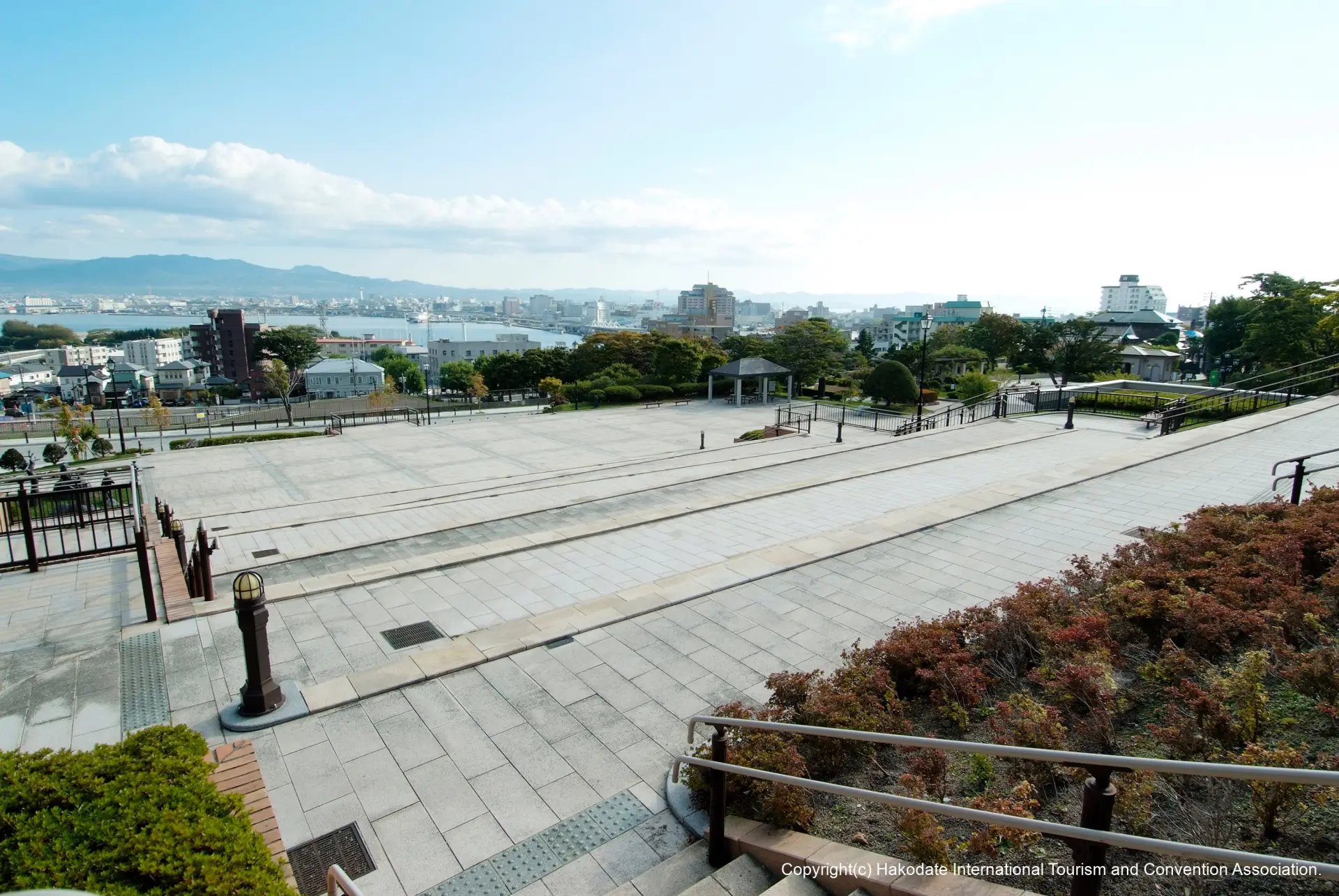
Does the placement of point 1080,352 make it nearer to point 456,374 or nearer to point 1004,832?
point 1004,832

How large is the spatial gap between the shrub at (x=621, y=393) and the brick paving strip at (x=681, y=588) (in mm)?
33055

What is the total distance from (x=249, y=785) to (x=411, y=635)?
3.02 metres

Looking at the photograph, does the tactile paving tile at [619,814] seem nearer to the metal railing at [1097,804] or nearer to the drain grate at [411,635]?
the metal railing at [1097,804]

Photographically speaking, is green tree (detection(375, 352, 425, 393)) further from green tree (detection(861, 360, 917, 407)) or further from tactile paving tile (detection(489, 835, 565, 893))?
tactile paving tile (detection(489, 835, 565, 893))

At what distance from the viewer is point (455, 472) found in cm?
2236

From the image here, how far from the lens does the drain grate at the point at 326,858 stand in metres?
3.90

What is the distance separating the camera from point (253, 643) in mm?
5438

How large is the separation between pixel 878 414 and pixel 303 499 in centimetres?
2393

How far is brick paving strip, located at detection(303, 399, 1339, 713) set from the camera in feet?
19.9

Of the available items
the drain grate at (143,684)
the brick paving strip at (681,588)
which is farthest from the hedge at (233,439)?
the brick paving strip at (681,588)

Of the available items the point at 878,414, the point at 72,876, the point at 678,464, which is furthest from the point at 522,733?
the point at 878,414

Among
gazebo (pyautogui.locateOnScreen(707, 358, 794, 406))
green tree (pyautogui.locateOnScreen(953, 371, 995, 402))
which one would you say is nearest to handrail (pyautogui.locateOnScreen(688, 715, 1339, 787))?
green tree (pyautogui.locateOnScreen(953, 371, 995, 402))

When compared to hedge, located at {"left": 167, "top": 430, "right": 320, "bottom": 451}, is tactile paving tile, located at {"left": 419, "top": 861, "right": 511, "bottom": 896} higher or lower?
higher

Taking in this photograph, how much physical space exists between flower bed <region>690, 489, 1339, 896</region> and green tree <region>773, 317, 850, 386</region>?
3724 centimetres
